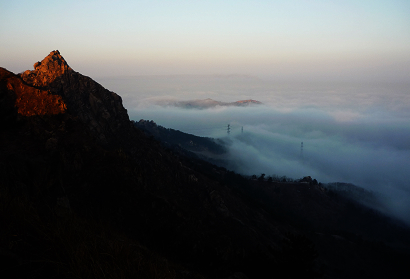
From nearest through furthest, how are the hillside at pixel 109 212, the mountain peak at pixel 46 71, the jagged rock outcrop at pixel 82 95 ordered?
the hillside at pixel 109 212 → the mountain peak at pixel 46 71 → the jagged rock outcrop at pixel 82 95

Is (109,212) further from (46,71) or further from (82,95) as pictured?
(46,71)

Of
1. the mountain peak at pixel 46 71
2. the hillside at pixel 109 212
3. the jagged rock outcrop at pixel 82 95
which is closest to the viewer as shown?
the hillside at pixel 109 212

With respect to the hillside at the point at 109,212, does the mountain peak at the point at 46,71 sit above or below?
above

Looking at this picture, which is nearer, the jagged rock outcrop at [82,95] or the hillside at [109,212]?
the hillside at [109,212]

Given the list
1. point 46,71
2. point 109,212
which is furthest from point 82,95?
point 109,212

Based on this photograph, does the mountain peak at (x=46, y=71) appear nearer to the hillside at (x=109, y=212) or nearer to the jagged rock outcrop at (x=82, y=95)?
the jagged rock outcrop at (x=82, y=95)

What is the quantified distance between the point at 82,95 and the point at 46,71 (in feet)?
28.7

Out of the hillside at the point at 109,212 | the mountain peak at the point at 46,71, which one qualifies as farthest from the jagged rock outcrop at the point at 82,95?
the hillside at the point at 109,212

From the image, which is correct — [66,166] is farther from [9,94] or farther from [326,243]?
[326,243]

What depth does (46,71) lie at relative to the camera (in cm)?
5831

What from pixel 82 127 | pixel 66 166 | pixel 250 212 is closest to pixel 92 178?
pixel 66 166

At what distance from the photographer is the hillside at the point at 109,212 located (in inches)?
159

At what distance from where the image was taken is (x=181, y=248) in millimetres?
32688

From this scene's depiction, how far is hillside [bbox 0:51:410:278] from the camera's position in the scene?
4.04 meters
